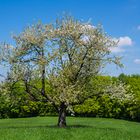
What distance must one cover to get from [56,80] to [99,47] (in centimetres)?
431

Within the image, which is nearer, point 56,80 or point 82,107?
point 56,80

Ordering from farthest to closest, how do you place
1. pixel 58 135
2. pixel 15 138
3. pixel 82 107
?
1. pixel 82 107
2. pixel 58 135
3. pixel 15 138

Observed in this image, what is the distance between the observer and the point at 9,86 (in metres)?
36.1

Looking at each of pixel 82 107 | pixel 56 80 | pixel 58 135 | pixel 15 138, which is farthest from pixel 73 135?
pixel 82 107

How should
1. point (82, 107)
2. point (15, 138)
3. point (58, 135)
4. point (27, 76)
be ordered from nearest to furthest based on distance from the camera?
point (15, 138)
point (58, 135)
point (27, 76)
point (82, 107)

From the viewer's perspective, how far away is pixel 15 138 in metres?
27.2

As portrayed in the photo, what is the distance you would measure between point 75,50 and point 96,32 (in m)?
2.24

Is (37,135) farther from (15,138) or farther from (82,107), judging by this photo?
(82,107)

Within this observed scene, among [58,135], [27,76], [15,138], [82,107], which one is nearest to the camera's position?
[15,138]

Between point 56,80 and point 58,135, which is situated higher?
point 56,80

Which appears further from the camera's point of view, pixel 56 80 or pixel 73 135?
pixel 56 80

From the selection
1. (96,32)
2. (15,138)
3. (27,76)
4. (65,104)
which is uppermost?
(96,32)

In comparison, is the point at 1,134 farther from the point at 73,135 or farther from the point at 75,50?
the point at 75,50

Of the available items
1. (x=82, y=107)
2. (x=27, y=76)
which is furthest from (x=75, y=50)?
(x=82, y=107)
